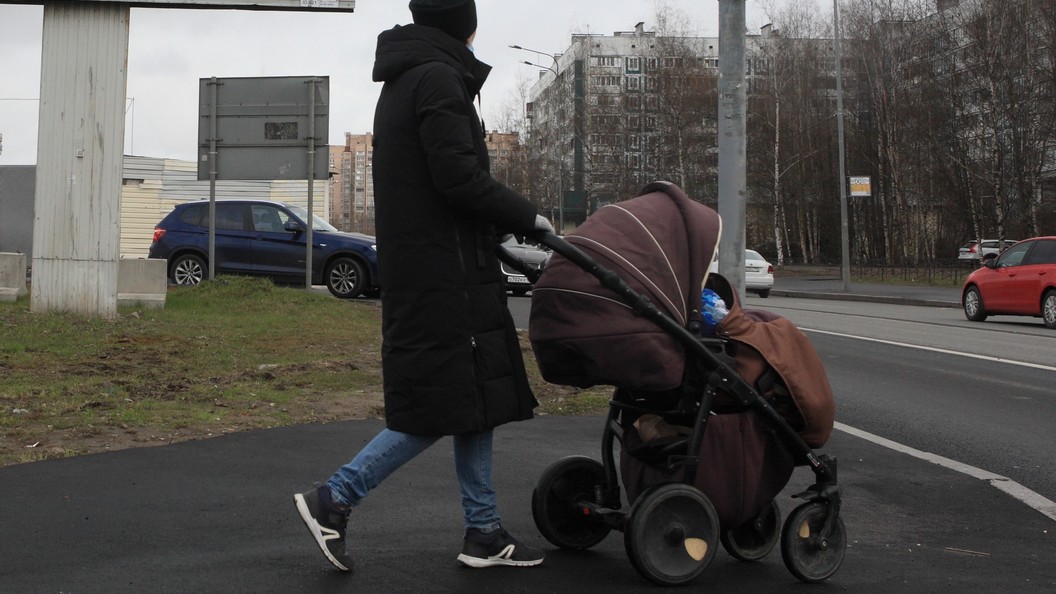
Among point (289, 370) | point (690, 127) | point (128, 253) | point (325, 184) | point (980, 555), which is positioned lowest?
point (980, 555)

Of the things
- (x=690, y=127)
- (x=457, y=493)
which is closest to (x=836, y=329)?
(x=457, y=493)

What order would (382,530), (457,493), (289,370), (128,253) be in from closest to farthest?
(382,530) < (457,493) < (289,370) < (128,253)

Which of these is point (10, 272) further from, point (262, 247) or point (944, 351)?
point (944, 351)

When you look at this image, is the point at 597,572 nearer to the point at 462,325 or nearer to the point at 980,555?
the point at 462,325

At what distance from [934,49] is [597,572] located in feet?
163

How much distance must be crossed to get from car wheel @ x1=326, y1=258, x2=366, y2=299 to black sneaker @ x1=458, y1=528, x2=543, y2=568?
15.3 m

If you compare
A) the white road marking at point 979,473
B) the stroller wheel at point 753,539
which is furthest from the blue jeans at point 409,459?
the white road marking at point 979,473

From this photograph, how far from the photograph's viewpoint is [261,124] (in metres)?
18.2

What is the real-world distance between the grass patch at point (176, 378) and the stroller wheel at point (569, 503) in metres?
2.91

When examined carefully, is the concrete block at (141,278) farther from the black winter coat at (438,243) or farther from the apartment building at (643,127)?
the apartment building at (643,127)

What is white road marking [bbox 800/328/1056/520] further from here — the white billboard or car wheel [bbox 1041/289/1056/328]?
car wheel [bbox 1041/289/1056/328]

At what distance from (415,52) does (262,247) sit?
52.9 feet

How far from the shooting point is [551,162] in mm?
71938

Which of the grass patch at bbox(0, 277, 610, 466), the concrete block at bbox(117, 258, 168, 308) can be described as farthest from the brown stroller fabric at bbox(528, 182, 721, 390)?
the concrete block at bbox(117, 258, 168, 308)
